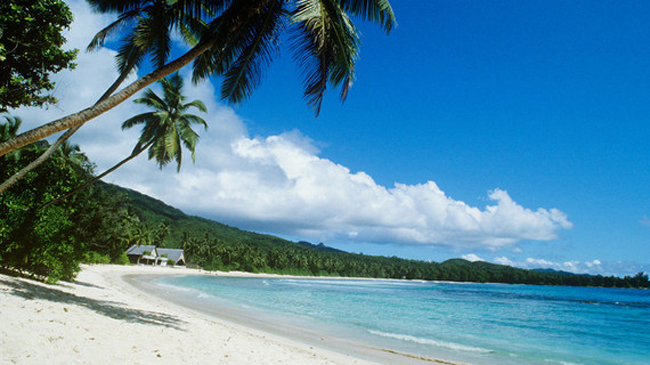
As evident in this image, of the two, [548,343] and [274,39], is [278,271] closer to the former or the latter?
[548,343]

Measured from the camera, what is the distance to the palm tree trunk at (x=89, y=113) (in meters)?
4.01

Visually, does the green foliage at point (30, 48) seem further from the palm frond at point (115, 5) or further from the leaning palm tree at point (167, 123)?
the leaning palm tree at point (167, 123)

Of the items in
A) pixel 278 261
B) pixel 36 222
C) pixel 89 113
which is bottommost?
pixel 278 261

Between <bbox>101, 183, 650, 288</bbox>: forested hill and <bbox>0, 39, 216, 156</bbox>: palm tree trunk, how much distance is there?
1633 centimetres

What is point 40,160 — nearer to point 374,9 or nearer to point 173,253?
point 374,9

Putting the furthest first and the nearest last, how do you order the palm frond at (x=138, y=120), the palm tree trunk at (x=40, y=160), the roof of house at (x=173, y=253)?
the roof of house at (x=173, y=253) < the palm frond at (x=138, y=120) < the palm tree trunk at (x=40, y=160)

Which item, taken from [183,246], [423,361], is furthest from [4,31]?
[183,246]

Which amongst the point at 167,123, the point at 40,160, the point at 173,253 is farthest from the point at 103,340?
the point at 173,253

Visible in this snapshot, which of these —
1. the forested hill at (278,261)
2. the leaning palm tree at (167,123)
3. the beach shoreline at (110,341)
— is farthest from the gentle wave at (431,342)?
the forested hill at (278,261)

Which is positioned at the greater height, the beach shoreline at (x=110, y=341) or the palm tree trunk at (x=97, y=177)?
the palm tree trunk at (x=97, y=177)

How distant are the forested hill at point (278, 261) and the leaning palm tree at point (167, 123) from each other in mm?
6299

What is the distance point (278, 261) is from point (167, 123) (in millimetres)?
85660

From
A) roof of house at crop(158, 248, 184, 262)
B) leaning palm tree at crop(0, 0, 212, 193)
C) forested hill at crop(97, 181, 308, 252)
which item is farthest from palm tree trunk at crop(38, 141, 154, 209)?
roof of house at crop(158, 248, 184, 262)

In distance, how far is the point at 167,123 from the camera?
46.9 feet
